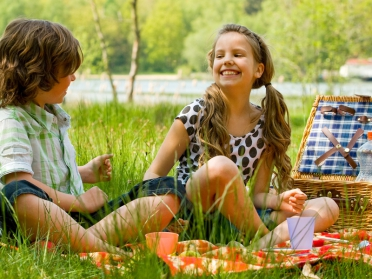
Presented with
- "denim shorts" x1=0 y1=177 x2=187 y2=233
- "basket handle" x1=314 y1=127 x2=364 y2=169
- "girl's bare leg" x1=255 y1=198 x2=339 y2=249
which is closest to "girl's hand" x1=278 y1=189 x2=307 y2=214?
"girl's bare leg" x1=255 y1=198 x2=339 y2=249

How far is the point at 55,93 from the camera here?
2664 mm

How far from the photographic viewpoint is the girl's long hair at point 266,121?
2977 millimetres

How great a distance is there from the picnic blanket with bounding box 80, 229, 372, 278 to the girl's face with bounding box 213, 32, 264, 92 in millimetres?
914

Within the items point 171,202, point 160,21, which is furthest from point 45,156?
point 160,21

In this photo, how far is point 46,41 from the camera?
262cm

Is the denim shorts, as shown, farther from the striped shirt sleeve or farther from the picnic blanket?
the picnic blanket

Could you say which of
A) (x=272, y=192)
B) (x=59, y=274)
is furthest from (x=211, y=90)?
(x=59, y=274)

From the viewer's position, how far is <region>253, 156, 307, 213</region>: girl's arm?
2680 mm

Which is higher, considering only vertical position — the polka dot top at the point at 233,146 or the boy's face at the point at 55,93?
the boy's face at the point at 55,93

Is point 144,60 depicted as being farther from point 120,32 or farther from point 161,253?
point 161,253

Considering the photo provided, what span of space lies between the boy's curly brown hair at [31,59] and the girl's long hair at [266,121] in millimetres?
703

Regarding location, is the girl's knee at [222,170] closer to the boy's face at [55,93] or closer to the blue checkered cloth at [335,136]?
Answer: the boy's face at [55,93]

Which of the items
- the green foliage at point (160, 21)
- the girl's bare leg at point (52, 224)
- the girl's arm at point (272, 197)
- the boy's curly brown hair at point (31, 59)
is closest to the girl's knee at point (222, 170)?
the girl's arm at point (272, 197)

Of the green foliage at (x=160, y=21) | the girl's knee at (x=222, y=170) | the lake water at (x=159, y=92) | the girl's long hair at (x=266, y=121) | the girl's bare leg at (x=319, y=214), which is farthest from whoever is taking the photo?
the green foliage at (x=160, y=21)
